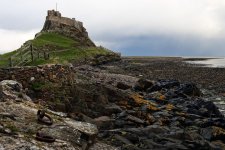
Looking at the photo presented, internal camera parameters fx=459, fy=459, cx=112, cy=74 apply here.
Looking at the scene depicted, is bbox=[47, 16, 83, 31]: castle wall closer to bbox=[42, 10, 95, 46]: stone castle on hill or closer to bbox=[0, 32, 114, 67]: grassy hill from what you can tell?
bbox=[42, 10, 95, 46]: stone castle on hill

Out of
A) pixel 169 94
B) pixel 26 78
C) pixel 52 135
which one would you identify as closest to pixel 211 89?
pixel 169 94

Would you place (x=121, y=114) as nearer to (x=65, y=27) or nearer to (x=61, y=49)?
(x=61, y=49)

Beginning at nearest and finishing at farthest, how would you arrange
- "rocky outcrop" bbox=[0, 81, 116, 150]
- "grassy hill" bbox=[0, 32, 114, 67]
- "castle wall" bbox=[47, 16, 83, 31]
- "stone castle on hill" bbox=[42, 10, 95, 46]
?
1. "rocky outcrop" bbox=[0, 81, 116, 150]
2. "grassy hill" bbox=[0, 32, 114, 67]
3. "stone castle on hill" bbox=[42, 10, 95, 46]
4. "castle wall" bbox=[47, 16, 83, 31]

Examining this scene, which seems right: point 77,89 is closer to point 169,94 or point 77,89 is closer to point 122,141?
point 122,141

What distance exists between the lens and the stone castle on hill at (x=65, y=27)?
122 m

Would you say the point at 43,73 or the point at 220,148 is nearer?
the point at 220,148

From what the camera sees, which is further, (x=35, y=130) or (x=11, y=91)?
(x=11, y=91)

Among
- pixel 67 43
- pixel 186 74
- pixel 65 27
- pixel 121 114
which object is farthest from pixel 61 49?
pixel 121 114

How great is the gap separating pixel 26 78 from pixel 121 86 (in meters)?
17.5

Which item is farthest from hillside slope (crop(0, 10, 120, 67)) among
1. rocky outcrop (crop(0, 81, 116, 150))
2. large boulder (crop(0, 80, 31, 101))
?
rocky outcrop (crop(0, 81, 116, 150))

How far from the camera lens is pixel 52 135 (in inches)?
719

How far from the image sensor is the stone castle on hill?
400 ft

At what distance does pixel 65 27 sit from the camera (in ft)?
407

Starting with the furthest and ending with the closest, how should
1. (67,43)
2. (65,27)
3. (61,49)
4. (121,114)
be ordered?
(65,27), (67,43), (61,49), (121,114)
